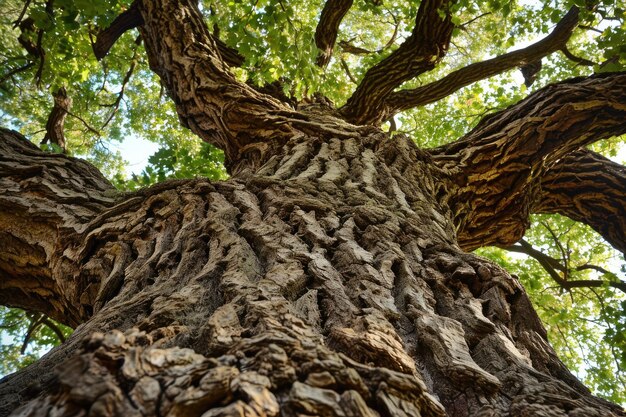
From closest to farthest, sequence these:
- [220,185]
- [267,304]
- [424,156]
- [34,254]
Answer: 1. [267,304]
2. [220,185]
3. [34,254]
4. [424,156]

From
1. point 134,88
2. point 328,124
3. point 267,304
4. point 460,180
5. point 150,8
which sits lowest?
point 267,304

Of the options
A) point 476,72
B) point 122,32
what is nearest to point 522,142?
point 476,72

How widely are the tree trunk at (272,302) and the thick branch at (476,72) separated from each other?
263 centimetres

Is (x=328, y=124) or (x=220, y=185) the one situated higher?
(x=328, y=124)

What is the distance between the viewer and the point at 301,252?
1.69 meters

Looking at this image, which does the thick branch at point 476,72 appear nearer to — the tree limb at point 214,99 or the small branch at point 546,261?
the tree limb at point 214,99

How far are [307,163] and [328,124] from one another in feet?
3.24

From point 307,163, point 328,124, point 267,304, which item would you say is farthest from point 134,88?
point 267,304

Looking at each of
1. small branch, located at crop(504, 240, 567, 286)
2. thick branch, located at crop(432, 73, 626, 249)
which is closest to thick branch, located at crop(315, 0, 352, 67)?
thick branch, located at crop(432, 73, 626, 249)

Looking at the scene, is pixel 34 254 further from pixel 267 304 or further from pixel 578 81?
pixel 578 81

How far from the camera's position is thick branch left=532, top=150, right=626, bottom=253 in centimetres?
460

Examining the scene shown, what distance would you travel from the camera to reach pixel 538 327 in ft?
5.62

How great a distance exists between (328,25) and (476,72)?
7.15ft

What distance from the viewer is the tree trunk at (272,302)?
85 centimetres
